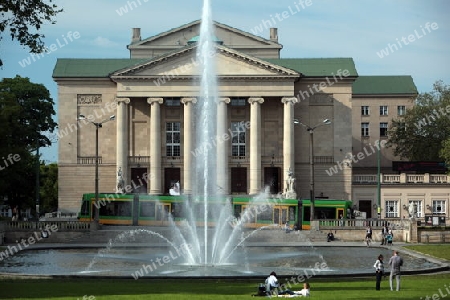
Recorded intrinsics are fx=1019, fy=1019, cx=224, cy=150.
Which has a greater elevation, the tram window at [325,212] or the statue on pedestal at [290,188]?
the statue on pedestal at [290,188]

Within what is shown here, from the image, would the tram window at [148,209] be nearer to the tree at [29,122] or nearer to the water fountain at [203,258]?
the water fountain at [203,258]

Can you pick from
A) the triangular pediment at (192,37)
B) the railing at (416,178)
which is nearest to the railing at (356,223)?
the railing at (416,178)

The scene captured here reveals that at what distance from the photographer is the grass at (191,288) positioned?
3528 cm

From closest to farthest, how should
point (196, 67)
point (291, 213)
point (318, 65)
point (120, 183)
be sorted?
point (291, 213)
point (120, 183)
point (196, 67)
point (318, 65)

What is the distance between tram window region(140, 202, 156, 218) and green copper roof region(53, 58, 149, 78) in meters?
26.8

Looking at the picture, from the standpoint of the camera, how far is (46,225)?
254 feet

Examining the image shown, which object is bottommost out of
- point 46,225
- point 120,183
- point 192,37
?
point 46,225

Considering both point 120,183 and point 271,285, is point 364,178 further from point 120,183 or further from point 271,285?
point 271,285

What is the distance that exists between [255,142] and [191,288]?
225 ft

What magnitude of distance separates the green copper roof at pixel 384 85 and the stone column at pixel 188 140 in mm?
39739

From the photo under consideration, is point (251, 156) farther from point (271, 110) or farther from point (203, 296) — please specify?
point (203, 296)

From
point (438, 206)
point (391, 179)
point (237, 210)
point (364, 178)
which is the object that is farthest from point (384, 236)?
point (364, 178)

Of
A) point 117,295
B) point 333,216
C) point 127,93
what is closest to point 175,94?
point 127,93

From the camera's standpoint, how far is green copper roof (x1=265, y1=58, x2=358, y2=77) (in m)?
110
